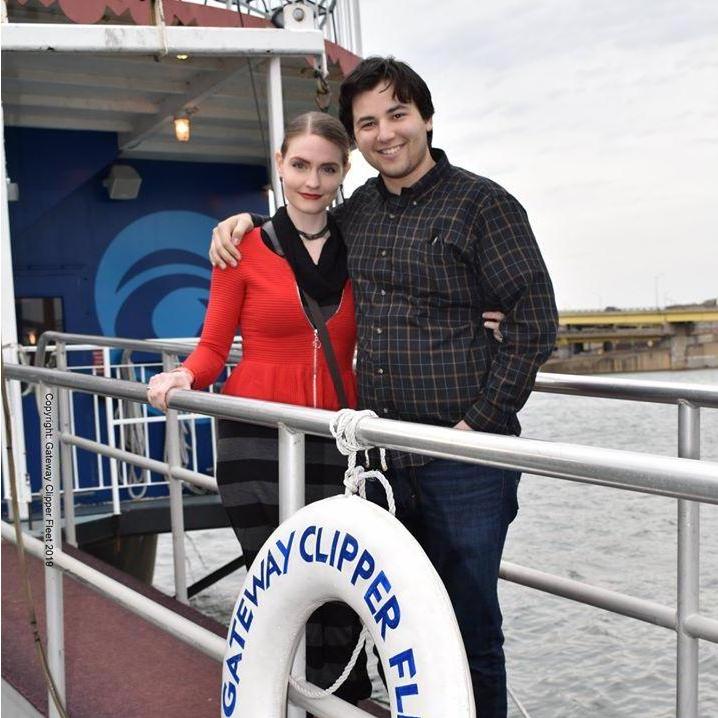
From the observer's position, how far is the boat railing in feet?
3.31

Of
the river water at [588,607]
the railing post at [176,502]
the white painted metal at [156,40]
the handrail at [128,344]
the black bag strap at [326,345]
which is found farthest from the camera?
the river water at [588,607]

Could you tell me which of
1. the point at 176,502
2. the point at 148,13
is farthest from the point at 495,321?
the point at 148,13

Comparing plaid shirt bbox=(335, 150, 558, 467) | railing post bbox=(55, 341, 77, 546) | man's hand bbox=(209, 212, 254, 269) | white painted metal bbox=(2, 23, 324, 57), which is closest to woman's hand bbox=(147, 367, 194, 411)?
man's hand bbox=(209, 212, 254, 269)

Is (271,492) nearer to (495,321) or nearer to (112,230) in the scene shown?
(495,321)

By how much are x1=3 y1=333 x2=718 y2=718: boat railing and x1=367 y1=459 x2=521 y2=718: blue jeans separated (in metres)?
0.23

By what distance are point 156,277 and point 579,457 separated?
6.61 meters

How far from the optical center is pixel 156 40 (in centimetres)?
449

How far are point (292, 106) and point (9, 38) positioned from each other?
248 cm

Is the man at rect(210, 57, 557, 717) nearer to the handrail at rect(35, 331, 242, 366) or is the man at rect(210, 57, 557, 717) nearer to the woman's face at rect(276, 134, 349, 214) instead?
the woman's face at rect(276, 134, 349, 214)

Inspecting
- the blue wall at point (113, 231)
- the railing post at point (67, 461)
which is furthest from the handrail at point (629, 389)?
the blue wall at point (113, 231)

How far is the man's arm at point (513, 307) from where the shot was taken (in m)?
1.70

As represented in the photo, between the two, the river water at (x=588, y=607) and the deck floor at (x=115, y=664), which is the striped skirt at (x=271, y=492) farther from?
the river water at (x=588, y=607)

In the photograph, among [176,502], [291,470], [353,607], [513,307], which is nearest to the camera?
[353,607]

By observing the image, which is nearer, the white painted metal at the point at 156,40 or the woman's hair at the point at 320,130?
the woman's hair at the point at 320,130
